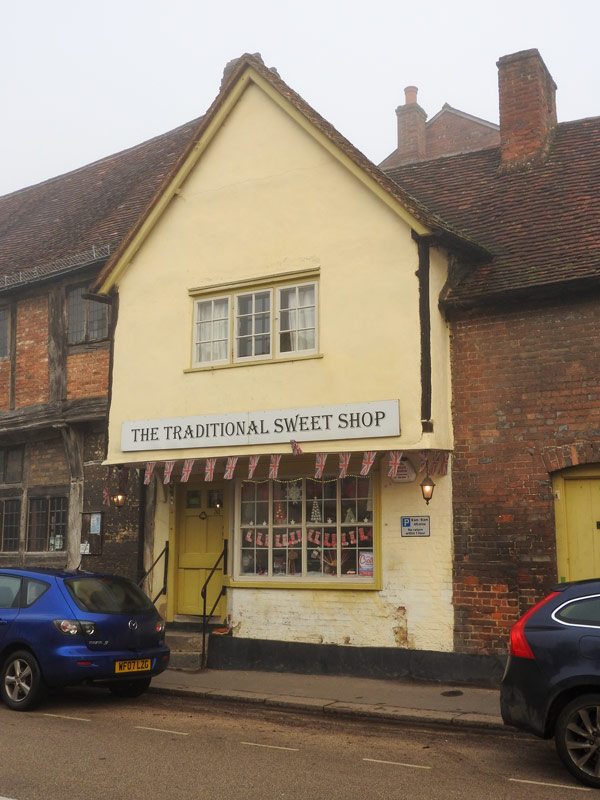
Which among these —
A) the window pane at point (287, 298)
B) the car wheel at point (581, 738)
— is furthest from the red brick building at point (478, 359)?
the car wheel at point (581, 738)

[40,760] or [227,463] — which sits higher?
[227,463]

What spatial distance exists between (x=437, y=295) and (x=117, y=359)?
518 cm

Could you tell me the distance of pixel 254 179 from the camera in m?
13.3

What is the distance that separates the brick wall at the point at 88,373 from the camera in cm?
1518

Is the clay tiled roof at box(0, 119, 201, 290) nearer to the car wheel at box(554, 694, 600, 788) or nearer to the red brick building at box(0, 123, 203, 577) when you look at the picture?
the red brick building at box(0, 123, 203, 577)

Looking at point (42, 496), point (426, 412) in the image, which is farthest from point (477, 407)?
point (42, 496)

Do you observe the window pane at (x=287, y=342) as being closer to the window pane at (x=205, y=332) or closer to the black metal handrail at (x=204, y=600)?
the window pane at (x=205, y=332)

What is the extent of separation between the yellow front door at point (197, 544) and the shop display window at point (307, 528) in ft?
2.33

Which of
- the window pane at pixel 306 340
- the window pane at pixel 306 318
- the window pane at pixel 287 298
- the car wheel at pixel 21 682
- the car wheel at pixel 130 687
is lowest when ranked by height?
the car wheel at pixel 130 687

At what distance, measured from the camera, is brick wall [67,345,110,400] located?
598 inches

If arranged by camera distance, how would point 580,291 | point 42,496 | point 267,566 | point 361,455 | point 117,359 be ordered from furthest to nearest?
1. point 42,496
2. point 117,359
3. point 267,566
4. point 361,455
5. point 580,291

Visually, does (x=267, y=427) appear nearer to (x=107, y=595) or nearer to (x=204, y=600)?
(x=204, y=600)

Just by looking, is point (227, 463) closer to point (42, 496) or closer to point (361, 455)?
point (361, 455)

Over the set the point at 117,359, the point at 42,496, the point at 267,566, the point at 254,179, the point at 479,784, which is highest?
the point at 254,179
